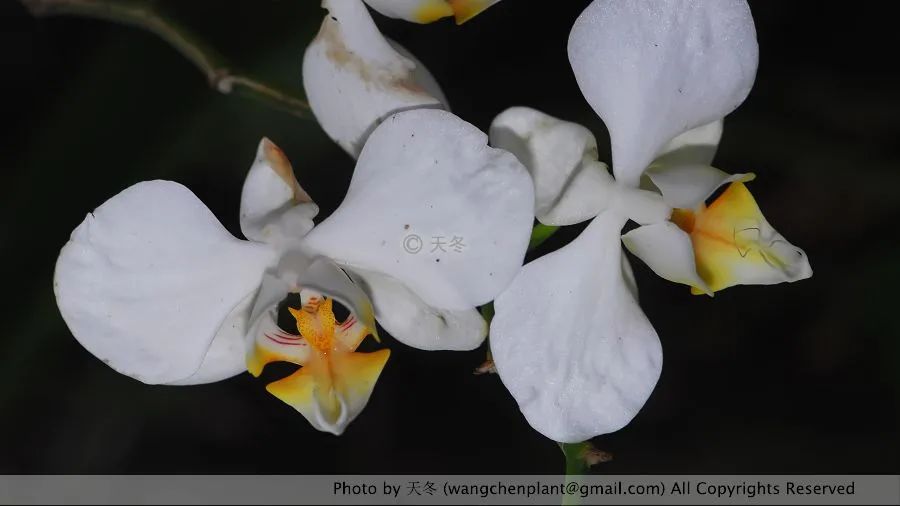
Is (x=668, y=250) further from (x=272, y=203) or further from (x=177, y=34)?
(x=177, y=34)

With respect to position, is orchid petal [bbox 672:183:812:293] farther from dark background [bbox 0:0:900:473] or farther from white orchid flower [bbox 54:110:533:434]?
dark background [bbox 0:0:900:473]

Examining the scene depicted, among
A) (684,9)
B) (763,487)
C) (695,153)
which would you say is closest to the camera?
(684,9)

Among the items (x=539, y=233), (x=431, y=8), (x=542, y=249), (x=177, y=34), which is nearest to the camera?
(x=431, y=8)

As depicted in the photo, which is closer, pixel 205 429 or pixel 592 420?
pixel 592 420

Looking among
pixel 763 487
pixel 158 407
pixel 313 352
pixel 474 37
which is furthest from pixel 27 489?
pixel 763 487

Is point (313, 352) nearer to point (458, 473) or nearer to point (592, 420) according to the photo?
point (592, 420)

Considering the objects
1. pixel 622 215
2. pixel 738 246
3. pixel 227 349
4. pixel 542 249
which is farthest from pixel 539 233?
pixel 542 249

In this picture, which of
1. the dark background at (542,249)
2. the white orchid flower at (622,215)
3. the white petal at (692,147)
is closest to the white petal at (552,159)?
the white orchid flower at (622,215)
